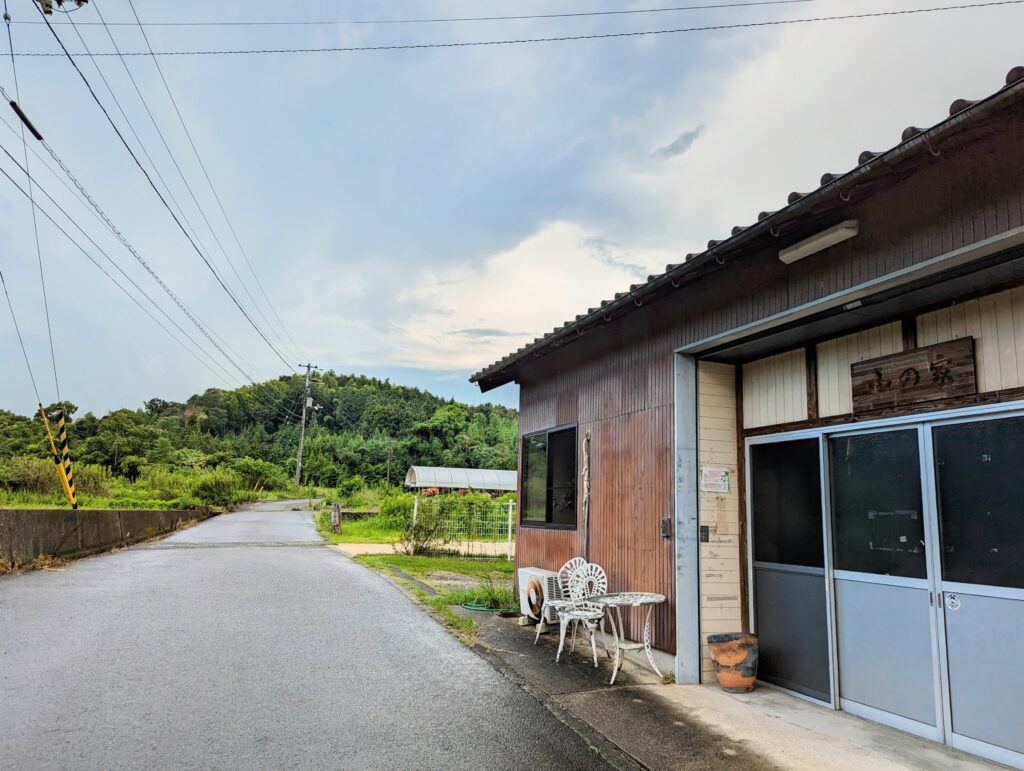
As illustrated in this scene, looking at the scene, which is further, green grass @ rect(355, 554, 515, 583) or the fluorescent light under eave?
green grass @ rect(355, 554, 515, 583)

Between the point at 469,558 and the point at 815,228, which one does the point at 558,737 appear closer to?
the point at 815,228

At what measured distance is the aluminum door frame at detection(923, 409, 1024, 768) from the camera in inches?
125

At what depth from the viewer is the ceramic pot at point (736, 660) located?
450cm

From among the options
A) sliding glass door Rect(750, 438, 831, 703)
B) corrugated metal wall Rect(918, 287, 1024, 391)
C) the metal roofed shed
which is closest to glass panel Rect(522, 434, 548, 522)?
sliding glass door Rect(750, 438, 831, 703)

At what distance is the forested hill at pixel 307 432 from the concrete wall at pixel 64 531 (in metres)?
20.1

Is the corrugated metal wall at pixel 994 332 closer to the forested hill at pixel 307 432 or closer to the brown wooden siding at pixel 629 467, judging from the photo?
the brown wooden siding at pixel 629 467

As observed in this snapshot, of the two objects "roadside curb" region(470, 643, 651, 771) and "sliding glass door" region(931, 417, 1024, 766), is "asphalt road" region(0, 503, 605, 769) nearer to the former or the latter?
"roadside curb" region(470, 643, 651, 771)

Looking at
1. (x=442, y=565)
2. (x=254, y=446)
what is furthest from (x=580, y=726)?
(x=254, y=446)

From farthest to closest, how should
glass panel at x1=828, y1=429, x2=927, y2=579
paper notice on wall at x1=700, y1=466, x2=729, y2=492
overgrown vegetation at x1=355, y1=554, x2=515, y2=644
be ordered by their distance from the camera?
overgrown vegetation at x1=355, y1=554, x2=515, y2=644 → paper notice on wall at x1=700, y1=466, x2=729, y2=492 → glass panel at x1=828, y1=429, x2=927, y2=579

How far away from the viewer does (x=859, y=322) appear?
417 cm

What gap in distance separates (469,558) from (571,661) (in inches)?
391

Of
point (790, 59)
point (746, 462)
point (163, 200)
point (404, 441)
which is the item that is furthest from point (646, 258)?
point (404, 441)

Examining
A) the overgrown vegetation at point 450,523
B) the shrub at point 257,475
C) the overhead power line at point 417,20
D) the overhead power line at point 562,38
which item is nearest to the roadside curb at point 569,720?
the overhead power line at point 562,38

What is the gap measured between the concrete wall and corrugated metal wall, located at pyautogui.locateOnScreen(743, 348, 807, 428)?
36.3ft
